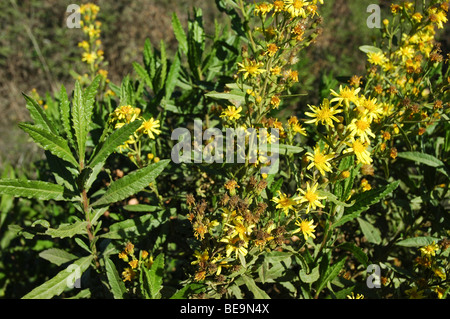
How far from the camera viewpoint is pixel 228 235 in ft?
4.30

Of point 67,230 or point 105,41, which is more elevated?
point 105,41

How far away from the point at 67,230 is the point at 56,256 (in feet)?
1.08

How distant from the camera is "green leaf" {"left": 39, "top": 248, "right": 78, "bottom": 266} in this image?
1562 millimetres

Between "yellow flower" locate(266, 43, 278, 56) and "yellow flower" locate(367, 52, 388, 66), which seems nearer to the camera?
"yellow flower" locate(266, 43, 278, 56)

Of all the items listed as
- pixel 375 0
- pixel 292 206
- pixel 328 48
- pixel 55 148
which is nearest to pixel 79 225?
pixel 55 148

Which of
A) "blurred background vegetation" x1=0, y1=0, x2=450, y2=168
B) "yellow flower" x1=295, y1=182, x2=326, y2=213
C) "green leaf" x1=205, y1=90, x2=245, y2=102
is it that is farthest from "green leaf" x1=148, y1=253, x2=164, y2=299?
"blurred background vegetation" x1=0, y1=0, x2=450, y2=168

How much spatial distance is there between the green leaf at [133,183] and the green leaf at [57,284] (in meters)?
0.26

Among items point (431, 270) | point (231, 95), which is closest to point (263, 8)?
point (231, 95)

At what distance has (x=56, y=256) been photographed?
159 centimetres

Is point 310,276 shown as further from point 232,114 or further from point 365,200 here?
point 232,114

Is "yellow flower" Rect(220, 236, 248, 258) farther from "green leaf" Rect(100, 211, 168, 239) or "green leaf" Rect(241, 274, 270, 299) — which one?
"green leaf" Rect(100, 211, 168, 239)

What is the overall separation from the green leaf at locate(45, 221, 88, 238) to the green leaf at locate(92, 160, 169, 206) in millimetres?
100

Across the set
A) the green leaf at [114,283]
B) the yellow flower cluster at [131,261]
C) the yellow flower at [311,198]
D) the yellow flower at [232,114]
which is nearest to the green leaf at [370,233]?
the yellow flower at [311,198]

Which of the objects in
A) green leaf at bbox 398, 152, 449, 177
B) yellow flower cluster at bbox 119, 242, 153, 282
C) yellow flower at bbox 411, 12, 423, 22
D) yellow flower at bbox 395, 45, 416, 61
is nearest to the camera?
yellow flower cluster at bbox 119, 242, 153, 282
